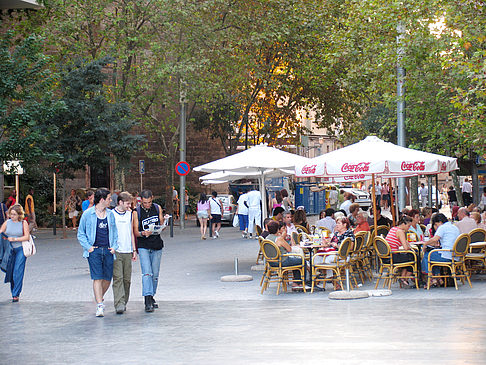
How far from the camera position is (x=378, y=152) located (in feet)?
51.7

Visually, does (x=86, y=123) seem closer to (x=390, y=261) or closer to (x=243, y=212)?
(x=243, y=212)

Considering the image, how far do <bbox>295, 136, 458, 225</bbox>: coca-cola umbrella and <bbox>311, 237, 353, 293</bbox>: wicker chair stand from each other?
5.69 feet

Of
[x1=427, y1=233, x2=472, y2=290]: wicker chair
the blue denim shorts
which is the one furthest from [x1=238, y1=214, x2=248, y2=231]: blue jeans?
the blue denim shorts

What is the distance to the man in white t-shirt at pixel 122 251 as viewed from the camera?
465 inches

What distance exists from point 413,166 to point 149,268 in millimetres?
5781

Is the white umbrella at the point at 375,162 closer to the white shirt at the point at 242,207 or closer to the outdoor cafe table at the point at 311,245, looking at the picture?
the outdoor cafe table at the point at 311,245

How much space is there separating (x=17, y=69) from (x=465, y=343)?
21617 millimetres

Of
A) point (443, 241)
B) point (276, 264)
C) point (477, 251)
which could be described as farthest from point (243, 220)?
point (443, 241)

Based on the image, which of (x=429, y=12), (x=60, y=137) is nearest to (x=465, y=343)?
(x=429, y=12)

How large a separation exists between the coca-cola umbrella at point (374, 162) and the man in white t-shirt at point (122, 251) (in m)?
4.89

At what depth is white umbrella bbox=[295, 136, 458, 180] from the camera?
15.2m

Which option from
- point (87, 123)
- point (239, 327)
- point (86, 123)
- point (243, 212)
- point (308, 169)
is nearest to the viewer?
point (239, 327)

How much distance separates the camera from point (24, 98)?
Result: 27938 mm

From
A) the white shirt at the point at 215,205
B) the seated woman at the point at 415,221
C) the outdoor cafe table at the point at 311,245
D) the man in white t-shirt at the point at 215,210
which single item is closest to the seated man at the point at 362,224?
the seated woman at the point at 415,221
